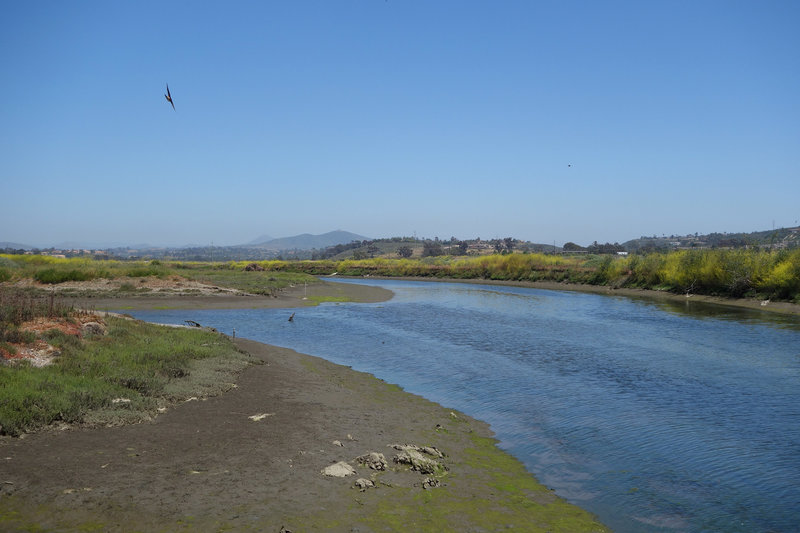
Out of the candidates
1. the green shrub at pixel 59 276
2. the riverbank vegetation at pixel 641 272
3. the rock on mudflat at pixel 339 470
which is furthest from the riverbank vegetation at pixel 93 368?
the green shrub at pixel 59 276

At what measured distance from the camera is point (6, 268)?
4969 centimetres

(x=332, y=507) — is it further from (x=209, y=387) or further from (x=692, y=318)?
(x=692, y=318)

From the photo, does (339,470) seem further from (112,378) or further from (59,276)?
→ (59,276)

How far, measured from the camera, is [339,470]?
8.91 meters

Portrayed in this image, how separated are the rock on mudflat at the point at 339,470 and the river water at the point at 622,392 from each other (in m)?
3.50

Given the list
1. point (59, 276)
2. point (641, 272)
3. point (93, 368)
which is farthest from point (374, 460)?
point (641, 272)

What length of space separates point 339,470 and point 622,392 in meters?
10.9

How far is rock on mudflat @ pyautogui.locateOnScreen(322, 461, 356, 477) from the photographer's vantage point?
880 cm

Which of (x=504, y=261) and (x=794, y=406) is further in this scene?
(x=504, y=261)

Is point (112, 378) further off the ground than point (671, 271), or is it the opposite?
point (671, 271)

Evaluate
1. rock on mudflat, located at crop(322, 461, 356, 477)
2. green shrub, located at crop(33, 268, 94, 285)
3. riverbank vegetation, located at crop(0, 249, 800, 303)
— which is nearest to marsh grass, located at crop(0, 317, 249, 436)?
rock on mudflat, located at crop(322, 461, 356, 477)

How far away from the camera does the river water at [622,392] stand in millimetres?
9359

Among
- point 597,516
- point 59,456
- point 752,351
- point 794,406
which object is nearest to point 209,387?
point 59,456

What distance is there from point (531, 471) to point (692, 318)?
31.0 meters
